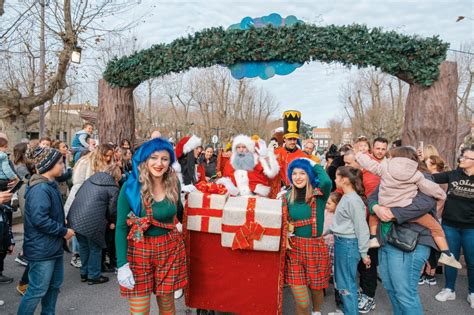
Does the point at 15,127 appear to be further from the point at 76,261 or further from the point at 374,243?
the point at 374,243

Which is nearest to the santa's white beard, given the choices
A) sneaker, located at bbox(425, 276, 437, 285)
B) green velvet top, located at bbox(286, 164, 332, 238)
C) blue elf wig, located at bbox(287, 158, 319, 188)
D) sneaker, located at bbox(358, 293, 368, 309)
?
blue elf wig, located at bbox(287, 158, 319, 188)

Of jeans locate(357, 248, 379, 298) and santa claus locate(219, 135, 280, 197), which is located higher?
santa claus locate(219, 135, 280, 197)

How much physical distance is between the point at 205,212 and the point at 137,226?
26.7 inches

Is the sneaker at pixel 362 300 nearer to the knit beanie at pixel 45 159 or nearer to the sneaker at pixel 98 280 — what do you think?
the sneaker at pixel 98 280

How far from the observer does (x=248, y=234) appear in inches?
115

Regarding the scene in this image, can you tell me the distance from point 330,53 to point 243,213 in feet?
12.7

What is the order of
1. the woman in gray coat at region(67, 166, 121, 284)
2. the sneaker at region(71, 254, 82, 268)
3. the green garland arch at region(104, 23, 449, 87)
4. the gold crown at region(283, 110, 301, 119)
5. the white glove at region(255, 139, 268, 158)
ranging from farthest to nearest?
the gold crown at region(283, 110, 301, 119)
the green garland arch at region(104, 23, 449, 87)
the sneaker at region(71, 254, 82, 268)
the white glove at region(255, 139, 268, 158)
the woman in gray coat at region(67, 166, 121, 284)

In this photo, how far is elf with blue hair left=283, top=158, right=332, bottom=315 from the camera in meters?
3.15

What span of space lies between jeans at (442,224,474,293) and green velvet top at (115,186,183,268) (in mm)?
3351

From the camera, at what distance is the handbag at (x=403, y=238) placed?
286cm

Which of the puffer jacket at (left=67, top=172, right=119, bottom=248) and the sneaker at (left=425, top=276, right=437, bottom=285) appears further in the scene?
the sneaker at (left=425, top=276, right=437, bottom=285)

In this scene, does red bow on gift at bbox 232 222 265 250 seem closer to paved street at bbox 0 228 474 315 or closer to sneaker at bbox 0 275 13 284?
paved street at bbox 0 228 474 315

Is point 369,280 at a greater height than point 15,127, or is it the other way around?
point 15,127

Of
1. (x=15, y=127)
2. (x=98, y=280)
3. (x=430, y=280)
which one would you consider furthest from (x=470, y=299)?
(x=15, y=127)
